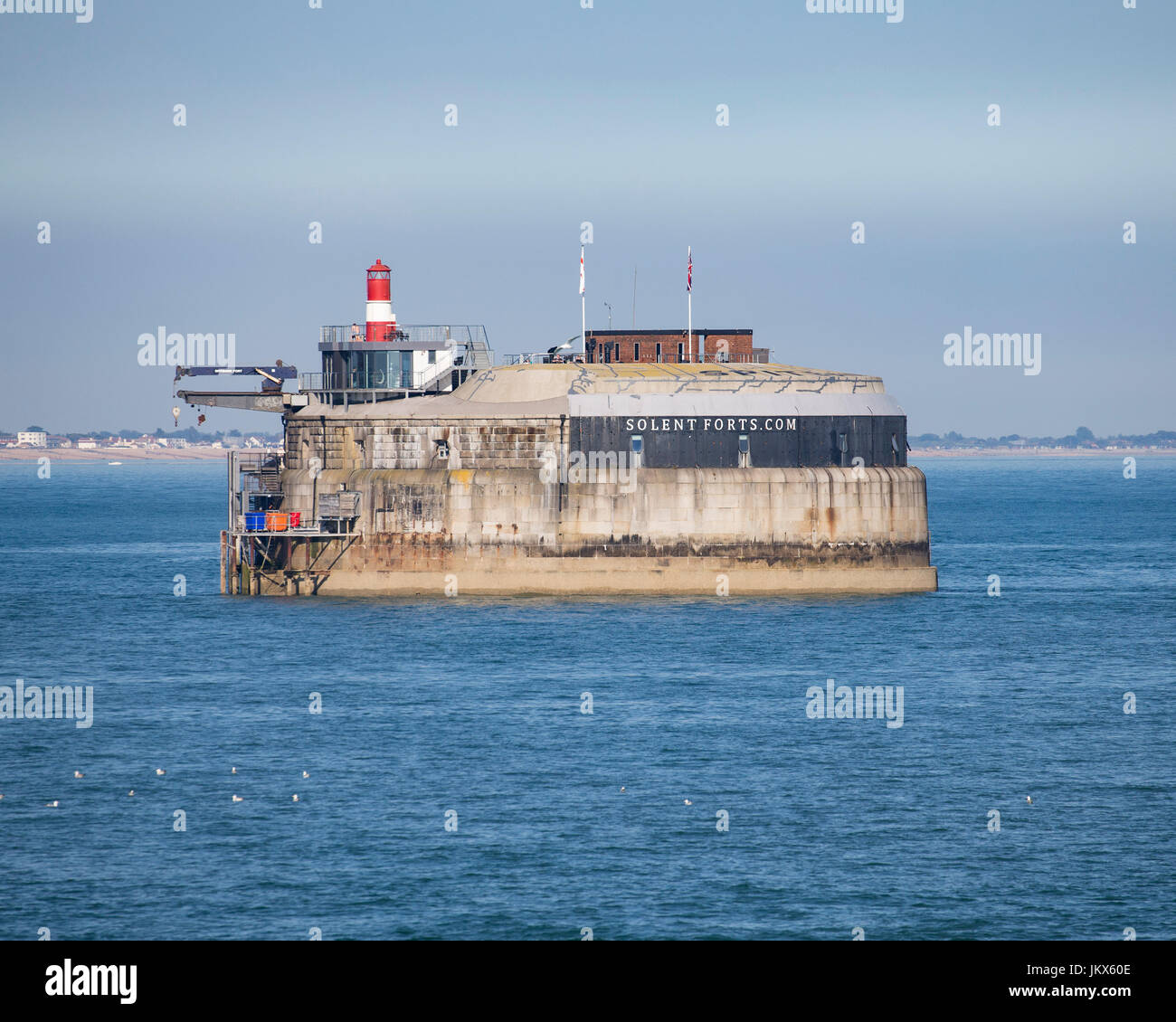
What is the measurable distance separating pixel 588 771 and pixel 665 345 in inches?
2034

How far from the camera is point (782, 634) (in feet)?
192

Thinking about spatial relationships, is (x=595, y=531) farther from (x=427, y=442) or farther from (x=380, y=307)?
(x=380, y=307)

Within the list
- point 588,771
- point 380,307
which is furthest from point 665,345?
point 588,771

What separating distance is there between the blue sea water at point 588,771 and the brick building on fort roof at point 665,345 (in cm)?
2224

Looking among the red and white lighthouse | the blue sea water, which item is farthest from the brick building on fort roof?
the blue sea water

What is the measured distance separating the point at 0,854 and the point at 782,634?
33.3 meters

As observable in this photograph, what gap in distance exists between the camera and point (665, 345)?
87.2 metres

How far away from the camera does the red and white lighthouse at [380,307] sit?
251ft

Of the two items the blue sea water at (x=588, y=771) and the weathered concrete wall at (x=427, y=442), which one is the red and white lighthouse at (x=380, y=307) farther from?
the blue sea water at (x=588, y=771)

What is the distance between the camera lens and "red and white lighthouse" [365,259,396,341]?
7650cm

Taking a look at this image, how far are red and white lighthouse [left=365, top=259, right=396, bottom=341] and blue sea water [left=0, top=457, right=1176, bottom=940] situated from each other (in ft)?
49.6

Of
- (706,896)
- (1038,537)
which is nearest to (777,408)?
(706,896)
